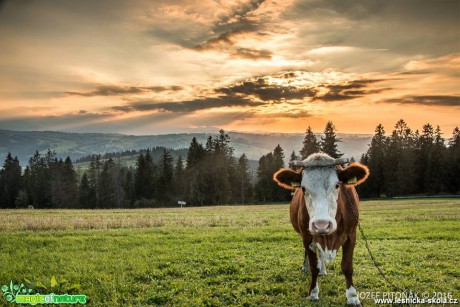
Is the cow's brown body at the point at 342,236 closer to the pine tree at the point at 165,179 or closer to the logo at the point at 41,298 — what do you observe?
the logo at the point at 41,298

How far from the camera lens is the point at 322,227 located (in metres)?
6.75

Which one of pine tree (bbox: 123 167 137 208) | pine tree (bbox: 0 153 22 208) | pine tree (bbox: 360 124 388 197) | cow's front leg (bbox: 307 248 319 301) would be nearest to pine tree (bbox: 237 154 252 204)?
pine tree (bbox: 360 124 388 197)

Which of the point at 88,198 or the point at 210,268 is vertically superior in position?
the point at 210,268

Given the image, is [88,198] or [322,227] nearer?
[322,227]

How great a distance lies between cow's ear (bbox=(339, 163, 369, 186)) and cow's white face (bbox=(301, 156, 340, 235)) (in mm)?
346

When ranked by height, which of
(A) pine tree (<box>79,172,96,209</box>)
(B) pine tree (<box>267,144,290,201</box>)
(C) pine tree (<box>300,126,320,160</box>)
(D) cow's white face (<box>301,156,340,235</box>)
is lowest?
(A) pine tree (<box>79,172,96,209</box>)

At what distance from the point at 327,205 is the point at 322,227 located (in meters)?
0.58

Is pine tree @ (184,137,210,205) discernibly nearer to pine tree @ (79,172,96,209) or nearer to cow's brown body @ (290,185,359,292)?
pine tree @ (79,172,96,209)

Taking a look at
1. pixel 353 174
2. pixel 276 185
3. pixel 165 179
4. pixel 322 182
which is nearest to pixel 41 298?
pixel 322 182

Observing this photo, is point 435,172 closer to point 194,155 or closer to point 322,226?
point 194,155

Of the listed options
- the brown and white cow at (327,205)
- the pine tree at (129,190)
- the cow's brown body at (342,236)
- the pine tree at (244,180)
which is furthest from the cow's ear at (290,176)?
the pine tree at (129,190)

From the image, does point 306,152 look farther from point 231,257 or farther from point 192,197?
point 231,257

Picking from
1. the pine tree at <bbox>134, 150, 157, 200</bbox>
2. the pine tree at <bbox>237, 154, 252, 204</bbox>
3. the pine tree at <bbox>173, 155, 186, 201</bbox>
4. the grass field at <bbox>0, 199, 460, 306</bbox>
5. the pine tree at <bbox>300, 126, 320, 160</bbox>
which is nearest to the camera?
the grass field at <bbox>0, 199, 460, 306</bbox>

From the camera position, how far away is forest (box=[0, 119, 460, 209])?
81.0 m
